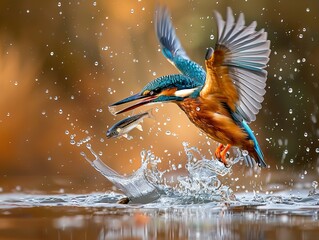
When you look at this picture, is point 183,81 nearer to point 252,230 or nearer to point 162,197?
point 162,197

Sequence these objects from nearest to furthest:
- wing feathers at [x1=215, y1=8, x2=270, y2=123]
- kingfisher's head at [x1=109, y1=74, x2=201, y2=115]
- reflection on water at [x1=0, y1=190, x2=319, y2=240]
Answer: reflection on water at [x1=0, y1=190, x2=319, y2=240] → wing feathers at [x1=215, y1=8, x2=270, y2=123] → kingfisher's head at [x1=109, y1=74, x2=201, y2=115]

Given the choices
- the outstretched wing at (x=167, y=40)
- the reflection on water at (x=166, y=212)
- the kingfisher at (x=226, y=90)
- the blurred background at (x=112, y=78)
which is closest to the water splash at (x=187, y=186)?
the reflection on water at (x=166, y=212)

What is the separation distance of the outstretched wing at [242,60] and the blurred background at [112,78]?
3.25 m

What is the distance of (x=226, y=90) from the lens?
516 cm

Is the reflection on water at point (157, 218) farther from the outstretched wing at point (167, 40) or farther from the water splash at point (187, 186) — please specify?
the outstretched wing at point (167, 40)

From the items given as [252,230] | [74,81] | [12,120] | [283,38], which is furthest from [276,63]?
[252,230]

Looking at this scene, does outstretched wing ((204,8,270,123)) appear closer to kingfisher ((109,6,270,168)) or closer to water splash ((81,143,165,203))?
kingfisher ((109,6,270,168))

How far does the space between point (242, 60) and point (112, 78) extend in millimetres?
4279

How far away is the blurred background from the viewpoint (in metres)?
8.70

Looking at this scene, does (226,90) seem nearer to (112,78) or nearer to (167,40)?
(167,40)

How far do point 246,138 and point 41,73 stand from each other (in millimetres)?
4296

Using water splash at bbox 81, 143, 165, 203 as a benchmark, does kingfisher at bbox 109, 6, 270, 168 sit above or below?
above

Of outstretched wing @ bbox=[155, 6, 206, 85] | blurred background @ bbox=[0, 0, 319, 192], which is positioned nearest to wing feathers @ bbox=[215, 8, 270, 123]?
outstretched wing @ bbox=[155, 6, 206, 85]

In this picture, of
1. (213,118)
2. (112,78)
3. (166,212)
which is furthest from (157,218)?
(112,78)
